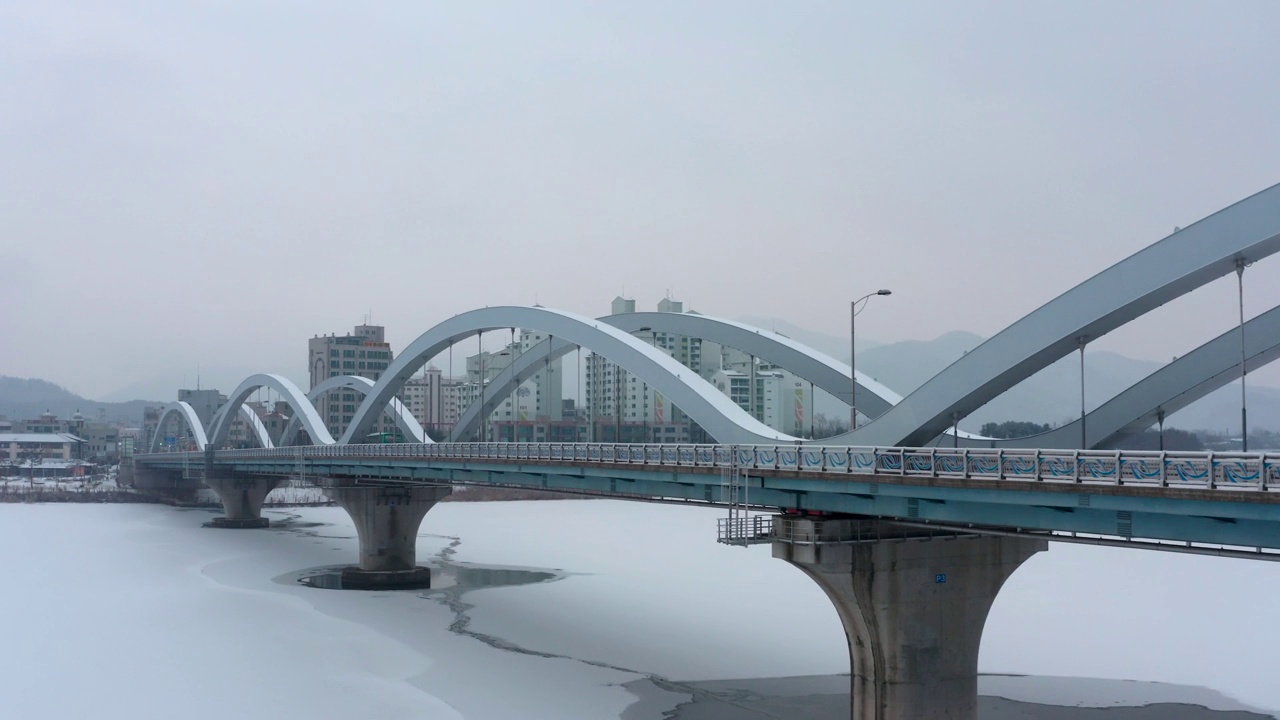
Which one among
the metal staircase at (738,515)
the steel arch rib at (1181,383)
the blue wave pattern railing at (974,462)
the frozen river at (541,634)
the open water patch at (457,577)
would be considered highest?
the steel arch rib at (1181,383)

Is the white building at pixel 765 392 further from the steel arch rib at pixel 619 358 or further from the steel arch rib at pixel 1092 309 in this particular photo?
the steel arch rib at pixel 1092 309

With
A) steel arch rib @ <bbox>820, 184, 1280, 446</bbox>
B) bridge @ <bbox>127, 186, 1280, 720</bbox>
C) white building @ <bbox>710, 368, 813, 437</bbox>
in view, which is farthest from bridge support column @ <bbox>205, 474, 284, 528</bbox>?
steel arch rib @ <bbox>820, 184, 1280, 446</bbox>

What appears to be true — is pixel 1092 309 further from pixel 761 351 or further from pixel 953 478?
pixel 761 351

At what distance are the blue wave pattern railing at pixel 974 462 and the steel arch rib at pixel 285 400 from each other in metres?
40.3

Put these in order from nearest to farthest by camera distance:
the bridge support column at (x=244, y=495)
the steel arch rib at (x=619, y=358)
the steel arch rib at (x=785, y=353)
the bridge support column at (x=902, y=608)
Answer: the bridge support column at (x=902, y=608) < the steel arch rib at (x=619, y=358) < the steel arch rib at (x=785, y=353) < the bridge support column at (x=244, y=495)

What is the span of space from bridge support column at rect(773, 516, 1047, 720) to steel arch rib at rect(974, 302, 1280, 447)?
307 centimetres

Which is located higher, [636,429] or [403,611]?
[636,429]

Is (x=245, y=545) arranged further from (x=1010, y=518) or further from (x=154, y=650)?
(x=1010, y=518)

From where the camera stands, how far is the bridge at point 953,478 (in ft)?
56.4

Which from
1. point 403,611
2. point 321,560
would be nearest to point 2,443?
point 321,560

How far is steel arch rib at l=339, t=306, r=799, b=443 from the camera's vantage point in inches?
1180

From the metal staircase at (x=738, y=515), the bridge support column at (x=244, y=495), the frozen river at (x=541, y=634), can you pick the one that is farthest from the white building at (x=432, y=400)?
the metal staircase at (x=738, y=515)

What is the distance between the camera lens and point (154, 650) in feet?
116

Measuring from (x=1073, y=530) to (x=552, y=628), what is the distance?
23856 mm
